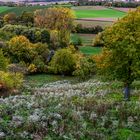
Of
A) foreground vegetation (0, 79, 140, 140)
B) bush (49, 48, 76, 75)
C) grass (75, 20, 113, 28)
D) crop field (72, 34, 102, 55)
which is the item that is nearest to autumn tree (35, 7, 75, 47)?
crop field (72, 34, 102, 55)

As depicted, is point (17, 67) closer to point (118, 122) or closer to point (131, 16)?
point (131, 16)

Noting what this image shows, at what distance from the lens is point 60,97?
36.5 metres

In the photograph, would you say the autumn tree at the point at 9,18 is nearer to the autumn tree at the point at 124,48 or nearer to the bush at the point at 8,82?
the bush at the point at 8,82

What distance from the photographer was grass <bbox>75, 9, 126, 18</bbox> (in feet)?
465

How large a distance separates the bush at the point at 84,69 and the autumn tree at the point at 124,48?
3698 centimetres

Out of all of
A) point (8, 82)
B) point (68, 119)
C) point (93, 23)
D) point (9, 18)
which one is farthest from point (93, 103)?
point (9, 18)

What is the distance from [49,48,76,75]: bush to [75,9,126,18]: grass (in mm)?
59905

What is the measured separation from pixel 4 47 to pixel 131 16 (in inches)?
2140

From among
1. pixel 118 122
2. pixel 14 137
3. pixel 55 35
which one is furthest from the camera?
pixel 55 35

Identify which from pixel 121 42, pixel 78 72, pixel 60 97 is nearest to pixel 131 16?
pixel 121 42

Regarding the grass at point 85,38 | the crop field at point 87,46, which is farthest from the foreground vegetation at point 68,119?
the grass at point 85,38

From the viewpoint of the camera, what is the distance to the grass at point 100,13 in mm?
141587

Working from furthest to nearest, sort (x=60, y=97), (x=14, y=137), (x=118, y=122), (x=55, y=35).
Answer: (x=55, y=35), (x=60, y=97), (x=118, y=122), (x=14, y=137)

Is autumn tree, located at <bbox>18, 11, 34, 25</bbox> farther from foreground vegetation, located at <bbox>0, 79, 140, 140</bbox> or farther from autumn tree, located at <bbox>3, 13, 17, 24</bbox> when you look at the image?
foreground vegetation, located at <bbox>0, 79, 140, 140</bbox>
